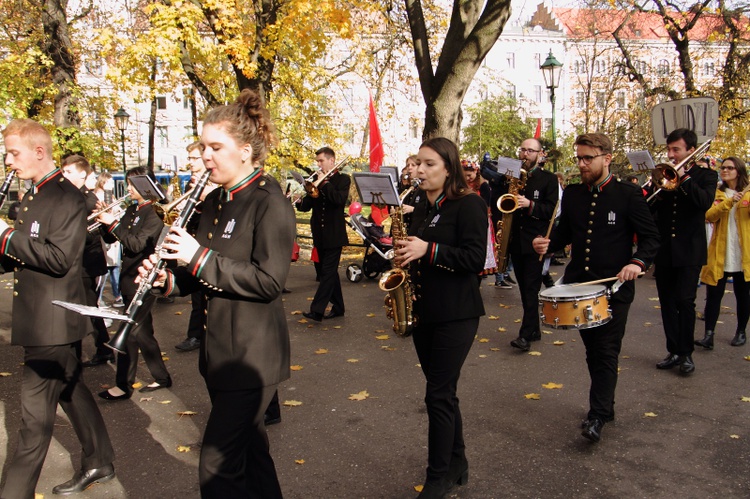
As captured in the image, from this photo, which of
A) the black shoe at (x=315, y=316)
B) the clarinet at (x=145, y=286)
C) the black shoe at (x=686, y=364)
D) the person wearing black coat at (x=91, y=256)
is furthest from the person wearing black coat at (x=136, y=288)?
the black shoe at (x=686, y=364)

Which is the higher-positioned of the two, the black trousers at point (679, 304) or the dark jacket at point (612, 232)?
the dark jacket at point (612, 232)

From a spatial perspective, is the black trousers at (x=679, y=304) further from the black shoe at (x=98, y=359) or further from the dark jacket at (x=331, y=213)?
the black shoe at (x=98, y=359)

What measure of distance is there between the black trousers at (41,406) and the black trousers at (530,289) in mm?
4773

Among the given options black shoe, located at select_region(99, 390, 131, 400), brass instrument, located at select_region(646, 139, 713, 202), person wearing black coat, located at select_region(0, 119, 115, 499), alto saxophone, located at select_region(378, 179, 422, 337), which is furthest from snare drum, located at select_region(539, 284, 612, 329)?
black shoe, located at select_region(99, 390, 131, 400)

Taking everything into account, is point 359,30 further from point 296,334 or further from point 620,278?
point 620,278

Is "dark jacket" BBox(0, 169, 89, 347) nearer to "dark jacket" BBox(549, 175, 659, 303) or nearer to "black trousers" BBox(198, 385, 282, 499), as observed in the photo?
"black trousers" BBox(198, 385, 282, 499)

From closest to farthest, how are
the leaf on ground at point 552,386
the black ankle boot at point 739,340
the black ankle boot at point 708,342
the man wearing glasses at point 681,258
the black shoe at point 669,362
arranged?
the leaf on ground at point 552,386 < the man wearing glasses at point 681,258 < the black shoe at point 669,362 < the black ankle boot at point 708,342 < the black ankle boot at point 739,340

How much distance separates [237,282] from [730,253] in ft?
21.6

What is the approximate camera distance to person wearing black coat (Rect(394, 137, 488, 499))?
387 centimetres

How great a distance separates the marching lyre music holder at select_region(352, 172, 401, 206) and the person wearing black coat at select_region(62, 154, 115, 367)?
2920 millimetres

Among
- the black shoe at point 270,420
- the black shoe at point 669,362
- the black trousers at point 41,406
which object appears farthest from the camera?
the black shoe at point 669,362

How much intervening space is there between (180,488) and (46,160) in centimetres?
218

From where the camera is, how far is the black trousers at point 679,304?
647 centimetres

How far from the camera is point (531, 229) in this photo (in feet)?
25.0
